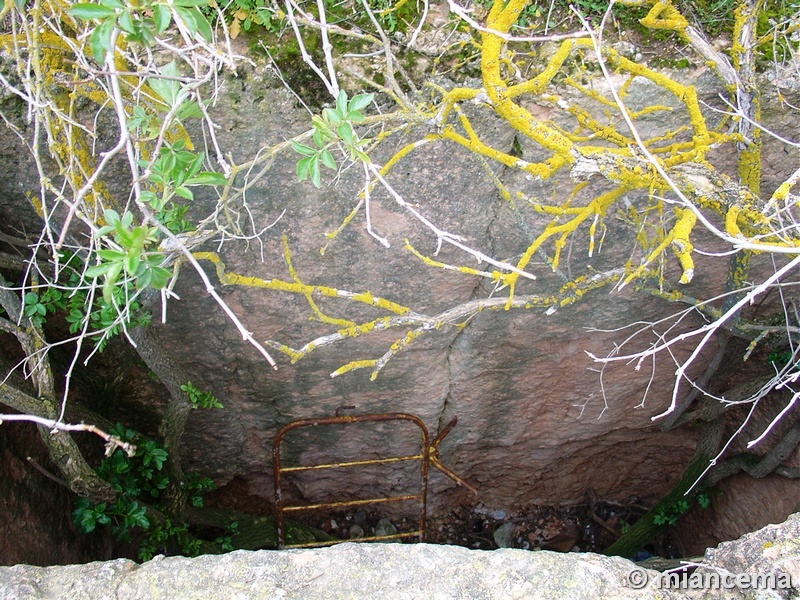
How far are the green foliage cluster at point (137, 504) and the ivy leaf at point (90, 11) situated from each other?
1.39m

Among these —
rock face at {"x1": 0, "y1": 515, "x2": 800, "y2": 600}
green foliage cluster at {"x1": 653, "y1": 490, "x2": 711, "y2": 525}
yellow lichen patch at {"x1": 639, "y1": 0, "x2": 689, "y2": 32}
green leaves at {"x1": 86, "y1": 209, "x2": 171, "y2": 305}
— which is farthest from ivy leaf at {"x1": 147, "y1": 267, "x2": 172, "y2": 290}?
green foliage cluster at {"x1": 653, "y1": 490, "x2": 711, "y2": 525}

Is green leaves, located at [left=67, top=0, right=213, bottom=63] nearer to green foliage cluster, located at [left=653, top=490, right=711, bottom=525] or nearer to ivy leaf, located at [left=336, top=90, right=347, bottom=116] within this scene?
ivy leaf, located at [left=336, top=90, right=347, bottom=116]

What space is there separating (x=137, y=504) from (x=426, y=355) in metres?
1.07

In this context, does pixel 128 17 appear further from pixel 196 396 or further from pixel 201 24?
pixel 196 396

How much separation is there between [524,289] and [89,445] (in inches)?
60.8

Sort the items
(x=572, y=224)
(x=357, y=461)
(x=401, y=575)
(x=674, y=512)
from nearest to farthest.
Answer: (x=401, y=575)
(x=572, y=224)
(x=357, y=461)
(x=674, y=512)

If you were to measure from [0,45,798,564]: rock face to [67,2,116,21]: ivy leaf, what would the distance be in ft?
2.55

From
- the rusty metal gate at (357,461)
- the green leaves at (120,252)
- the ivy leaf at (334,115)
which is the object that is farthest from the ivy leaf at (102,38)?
the rusty metal gate at (357,461)

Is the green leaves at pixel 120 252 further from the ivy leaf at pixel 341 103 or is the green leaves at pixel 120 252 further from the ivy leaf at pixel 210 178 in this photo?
the ivy leaf at pixel 341 103

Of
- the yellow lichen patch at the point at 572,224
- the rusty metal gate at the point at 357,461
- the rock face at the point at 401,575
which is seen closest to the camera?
the rock face at the point at 401,575

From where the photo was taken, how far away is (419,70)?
1.87m

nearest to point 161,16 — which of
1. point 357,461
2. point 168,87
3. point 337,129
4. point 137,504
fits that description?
point 168,87

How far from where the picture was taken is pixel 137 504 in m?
2.06

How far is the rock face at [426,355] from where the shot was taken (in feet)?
6.55
